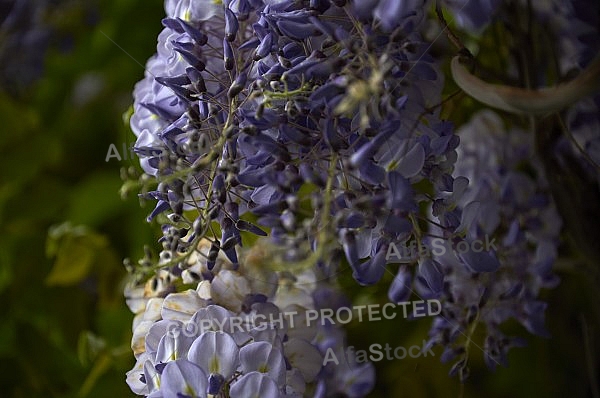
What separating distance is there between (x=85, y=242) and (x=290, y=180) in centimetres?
27

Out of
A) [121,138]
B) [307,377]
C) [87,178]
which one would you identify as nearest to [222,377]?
[307,377]

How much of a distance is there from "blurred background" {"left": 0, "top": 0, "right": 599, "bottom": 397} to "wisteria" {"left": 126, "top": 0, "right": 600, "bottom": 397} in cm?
3

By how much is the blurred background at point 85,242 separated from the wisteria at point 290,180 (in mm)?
30

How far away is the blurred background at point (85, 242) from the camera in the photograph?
368 millimetres

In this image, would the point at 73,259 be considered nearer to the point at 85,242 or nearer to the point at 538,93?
the point at 85,242

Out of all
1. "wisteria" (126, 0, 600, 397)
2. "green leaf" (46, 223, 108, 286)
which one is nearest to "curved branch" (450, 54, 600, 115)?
"wisteria" (126, 0, 600, 397)

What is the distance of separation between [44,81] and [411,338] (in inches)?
16.2

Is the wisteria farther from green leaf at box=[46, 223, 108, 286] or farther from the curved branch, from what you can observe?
green leaf at box=[46, 223, 108, 286]

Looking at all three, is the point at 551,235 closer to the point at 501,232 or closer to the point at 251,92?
the point at 501,232

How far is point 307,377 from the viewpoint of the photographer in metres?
0.29

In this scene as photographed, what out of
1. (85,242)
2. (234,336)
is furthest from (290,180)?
(85,242)

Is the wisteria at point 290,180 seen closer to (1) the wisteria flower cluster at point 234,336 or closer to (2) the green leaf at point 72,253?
(1) the wisteria flower cluster at point 234,336

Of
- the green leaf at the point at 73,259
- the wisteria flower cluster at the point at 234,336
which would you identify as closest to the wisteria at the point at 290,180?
the wisteria flower cluster at the point at 234,336

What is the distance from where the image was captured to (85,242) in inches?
18.5
